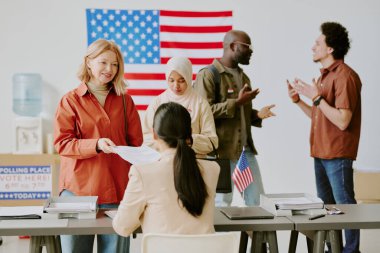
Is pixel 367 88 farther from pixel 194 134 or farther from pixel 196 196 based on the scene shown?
pixel 196 196

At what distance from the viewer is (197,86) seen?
4.13 m

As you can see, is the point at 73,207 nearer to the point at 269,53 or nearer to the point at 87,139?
the point at 87,139

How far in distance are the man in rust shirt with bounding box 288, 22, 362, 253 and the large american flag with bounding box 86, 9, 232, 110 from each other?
63.0 inches

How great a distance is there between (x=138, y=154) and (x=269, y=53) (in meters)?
3.38

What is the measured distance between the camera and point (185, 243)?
6.82ft

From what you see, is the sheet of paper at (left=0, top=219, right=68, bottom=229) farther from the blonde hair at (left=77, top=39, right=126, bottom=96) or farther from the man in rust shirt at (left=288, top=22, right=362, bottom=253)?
the man in rust shirt at (left=288, top=22, right=362, bottom=253)

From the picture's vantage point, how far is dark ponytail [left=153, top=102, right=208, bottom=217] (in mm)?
2184

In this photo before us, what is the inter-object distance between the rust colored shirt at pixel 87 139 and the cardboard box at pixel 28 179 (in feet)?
7.71

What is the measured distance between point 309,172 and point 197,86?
7.49 ft

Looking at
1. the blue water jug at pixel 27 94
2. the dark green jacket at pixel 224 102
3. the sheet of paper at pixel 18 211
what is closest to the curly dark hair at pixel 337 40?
the dark green jacket at pixel 224 102

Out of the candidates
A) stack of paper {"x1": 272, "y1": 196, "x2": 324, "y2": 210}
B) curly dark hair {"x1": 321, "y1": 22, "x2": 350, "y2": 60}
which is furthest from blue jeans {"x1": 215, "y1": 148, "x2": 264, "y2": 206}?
stack of paper {"x1": 272, "y1": 196, "x2": 324, "y2": 210}

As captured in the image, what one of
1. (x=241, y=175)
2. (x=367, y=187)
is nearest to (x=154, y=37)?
(x=367, y=187)

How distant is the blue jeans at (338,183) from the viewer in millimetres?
3916

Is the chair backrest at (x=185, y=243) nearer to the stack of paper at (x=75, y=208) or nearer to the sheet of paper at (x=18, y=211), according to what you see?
the stack of paper at (x=75, y=208)
